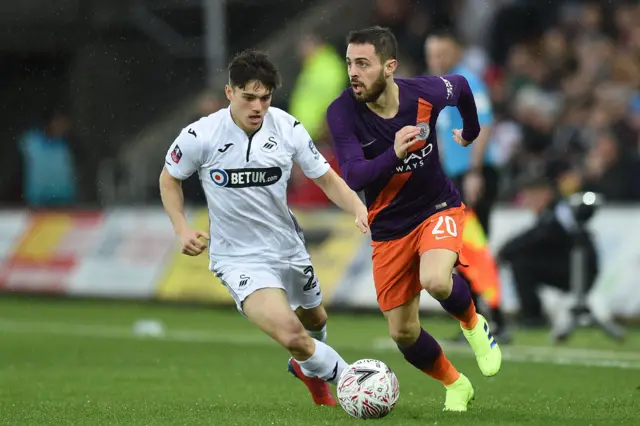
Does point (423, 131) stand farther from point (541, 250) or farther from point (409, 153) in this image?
point (541, 250)

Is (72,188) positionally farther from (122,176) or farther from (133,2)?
(133,2)

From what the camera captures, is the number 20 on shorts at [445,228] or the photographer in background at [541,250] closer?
the number 20 on shorts at [445,228]

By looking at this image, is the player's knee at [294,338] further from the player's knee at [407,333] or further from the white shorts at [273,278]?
Answer: the player's knee at [407,333]

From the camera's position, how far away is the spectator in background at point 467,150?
37.1ft

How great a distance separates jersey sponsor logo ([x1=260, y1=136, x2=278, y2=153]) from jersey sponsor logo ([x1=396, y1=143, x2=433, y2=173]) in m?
0.79

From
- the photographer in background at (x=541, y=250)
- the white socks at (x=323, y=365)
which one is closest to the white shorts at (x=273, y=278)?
the white socks at (x=323, y=365)

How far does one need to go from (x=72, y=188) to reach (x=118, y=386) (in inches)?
492

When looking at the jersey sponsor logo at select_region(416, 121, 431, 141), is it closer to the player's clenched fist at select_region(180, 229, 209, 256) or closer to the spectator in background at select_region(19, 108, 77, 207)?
the player's clenched fist at select_region(180, 229, 209, 256)

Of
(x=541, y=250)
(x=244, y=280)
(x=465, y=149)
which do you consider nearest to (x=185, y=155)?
(x=244, y=280)

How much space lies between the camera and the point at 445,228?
789cm

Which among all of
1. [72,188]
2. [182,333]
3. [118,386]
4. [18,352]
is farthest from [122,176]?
[118,386]

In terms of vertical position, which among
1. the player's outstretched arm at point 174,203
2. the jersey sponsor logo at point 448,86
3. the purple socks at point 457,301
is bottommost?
the purple socks at point 457,301

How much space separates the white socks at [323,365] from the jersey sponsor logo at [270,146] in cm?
122

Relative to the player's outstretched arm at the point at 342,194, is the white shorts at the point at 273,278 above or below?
below
